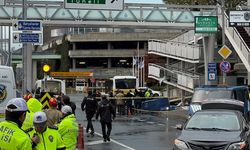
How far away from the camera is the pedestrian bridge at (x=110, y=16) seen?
127ft

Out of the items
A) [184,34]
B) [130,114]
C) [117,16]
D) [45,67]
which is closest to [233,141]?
[45,67]

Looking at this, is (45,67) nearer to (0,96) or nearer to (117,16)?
(0,96)

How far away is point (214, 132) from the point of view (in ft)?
42.2

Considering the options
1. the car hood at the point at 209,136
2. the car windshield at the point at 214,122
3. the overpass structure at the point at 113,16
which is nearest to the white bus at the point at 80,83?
the overpass structure at the point at 113,16

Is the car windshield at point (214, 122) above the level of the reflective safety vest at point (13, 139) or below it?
below

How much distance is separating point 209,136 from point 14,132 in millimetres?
7612

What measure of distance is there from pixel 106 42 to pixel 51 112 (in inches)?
4000

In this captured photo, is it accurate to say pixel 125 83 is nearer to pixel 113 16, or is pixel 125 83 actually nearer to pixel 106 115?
pixel 113 16

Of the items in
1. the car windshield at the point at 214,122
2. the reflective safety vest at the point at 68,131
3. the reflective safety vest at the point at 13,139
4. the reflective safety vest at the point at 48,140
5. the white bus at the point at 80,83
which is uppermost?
the reflective safety vest at the point at 13,139

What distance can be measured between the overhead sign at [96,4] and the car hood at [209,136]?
1190 cm

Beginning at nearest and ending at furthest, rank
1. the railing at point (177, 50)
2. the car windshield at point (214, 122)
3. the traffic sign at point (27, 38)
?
the car windshield at point (214, 122), the traffic sign at point (27, 38), the railing at point (177, 50)

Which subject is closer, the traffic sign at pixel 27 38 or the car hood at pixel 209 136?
the car hood at pixel 209 136

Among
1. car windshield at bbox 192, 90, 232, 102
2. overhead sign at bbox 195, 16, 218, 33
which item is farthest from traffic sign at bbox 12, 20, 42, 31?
overhead sign at bbox 195, 16, 218, 33

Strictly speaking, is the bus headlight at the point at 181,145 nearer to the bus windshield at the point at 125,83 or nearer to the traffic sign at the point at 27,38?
the traffic sign at the point at 27,38
